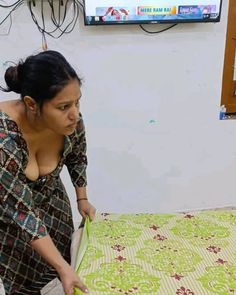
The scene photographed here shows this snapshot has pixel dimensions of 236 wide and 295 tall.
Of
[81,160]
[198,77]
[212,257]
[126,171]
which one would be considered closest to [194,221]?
A: [212,257]

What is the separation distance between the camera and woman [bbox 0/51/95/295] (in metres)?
1.03

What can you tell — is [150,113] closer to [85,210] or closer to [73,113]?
[85,210]

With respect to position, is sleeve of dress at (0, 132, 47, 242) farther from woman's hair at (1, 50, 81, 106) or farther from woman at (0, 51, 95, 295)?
woman's hair at (1, 50, 81, 106)

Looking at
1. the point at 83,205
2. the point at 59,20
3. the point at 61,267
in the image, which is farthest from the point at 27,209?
the point at 59,20

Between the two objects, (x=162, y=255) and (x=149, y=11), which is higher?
(x=149, y=11)

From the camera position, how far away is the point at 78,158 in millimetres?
1439

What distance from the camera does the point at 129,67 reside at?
7.09 feet

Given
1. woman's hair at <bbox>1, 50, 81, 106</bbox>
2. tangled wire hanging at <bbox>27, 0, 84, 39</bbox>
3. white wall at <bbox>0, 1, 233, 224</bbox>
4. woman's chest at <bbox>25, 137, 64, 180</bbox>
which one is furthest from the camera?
white wall at <bbox>0, 1, 233, 224</bbox>

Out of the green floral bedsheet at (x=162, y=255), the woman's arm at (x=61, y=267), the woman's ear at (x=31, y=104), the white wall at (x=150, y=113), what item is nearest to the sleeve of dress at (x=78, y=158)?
the green floral bedsheet at (x=162, y=255)

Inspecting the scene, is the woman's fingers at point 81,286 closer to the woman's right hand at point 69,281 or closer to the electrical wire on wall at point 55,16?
the woman's right hand at point 69,281

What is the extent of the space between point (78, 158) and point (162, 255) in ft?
1.66

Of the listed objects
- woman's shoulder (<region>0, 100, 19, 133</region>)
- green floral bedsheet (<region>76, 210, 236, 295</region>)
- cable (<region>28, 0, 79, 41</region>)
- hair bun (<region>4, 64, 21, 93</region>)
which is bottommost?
green floral bedsheet (<region>76, 210, 236, 295</region>)

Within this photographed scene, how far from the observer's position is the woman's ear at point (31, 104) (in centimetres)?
105

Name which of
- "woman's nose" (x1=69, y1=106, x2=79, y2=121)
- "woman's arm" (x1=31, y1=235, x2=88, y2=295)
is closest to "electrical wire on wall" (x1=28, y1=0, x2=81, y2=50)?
"woman's nose" (x1=69, y1=106, x2=79, y2=121)
